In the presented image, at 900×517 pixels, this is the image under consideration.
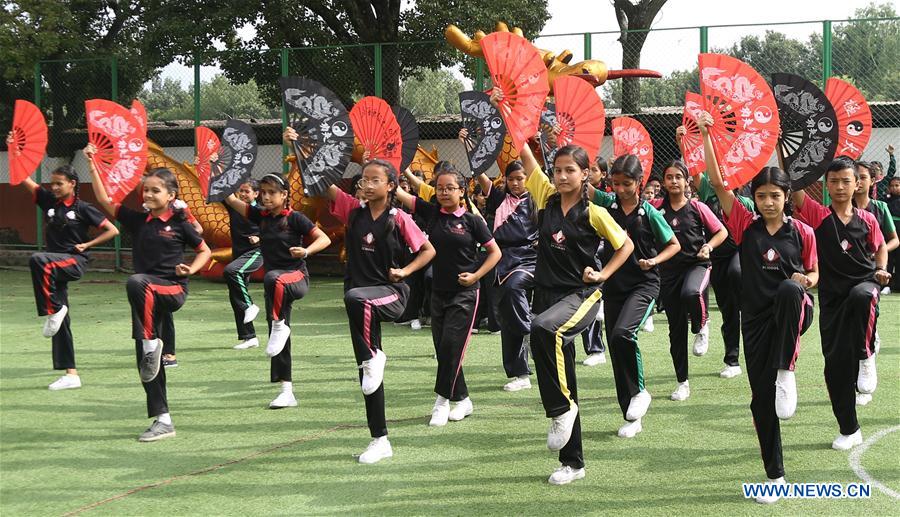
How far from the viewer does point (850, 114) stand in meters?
8.20

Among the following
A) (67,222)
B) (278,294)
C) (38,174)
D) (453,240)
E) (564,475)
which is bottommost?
(564,475)

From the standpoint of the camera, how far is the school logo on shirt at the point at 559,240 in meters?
5.32

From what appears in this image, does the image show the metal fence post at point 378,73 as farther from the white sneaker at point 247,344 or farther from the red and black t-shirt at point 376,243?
the red and black t-shirt at point 376,243

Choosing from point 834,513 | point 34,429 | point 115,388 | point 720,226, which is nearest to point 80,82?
point 115,388

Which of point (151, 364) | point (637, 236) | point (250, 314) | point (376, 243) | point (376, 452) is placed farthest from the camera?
point (250, 314)

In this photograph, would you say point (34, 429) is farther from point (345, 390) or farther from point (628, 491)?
point (628, 491)

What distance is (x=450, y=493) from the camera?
496 centimetres

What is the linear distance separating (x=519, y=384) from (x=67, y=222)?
4.00 metres

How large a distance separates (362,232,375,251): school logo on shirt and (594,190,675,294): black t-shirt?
150 cm

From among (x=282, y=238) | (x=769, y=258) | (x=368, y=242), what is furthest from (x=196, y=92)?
(x=769, y=258)

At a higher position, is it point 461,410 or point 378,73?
point 378,73

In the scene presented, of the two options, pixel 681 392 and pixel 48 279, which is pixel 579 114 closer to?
pixel 681 392

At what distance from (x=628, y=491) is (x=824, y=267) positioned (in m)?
2.00

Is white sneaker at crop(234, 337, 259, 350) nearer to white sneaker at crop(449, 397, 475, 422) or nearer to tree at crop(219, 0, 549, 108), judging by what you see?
white sneaker at crop(449, 397, 475, 422)
